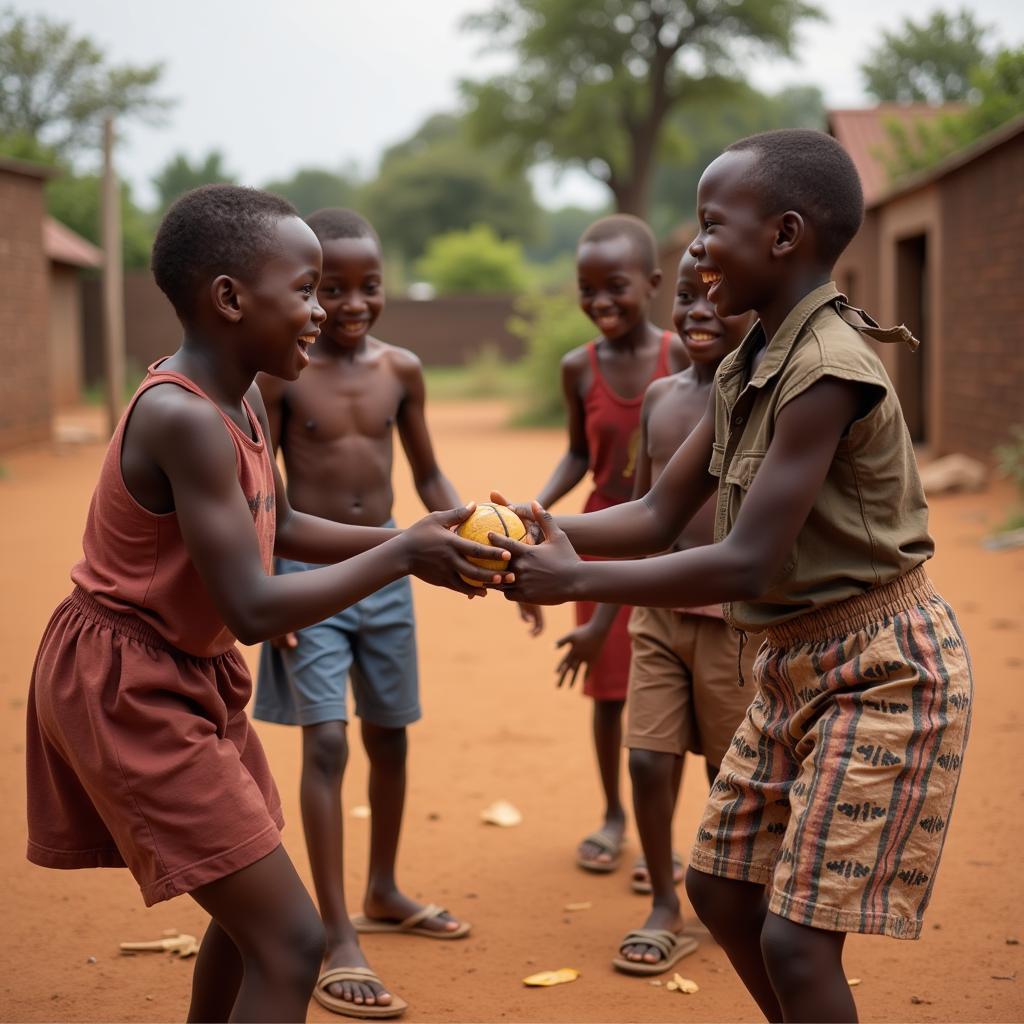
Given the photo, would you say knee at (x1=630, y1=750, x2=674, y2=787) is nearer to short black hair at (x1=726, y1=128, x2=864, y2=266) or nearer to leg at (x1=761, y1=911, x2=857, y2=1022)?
leg at (x1=761, y1=911, x2=857, y2=1022)

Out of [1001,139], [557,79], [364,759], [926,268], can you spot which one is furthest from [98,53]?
[364,759]

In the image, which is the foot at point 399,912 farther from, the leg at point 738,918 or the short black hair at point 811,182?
the short black hair at point 811,182

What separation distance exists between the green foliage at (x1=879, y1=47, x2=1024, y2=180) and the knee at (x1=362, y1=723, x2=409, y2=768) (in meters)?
15.3

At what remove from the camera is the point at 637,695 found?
385 cm

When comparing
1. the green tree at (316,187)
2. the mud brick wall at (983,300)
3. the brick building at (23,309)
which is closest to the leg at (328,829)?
the mud brick wall at (983,300)

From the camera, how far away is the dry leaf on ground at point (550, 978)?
3.59 m

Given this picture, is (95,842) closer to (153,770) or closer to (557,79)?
(153,770)

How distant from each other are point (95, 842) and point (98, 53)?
5436cm

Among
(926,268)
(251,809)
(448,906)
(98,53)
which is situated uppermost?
(98,53)

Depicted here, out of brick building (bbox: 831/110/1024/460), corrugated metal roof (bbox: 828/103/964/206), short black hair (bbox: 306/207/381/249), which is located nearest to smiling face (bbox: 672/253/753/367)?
short black hair (bbox: 306/207/381/249)

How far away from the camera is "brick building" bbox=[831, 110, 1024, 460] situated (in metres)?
12.8

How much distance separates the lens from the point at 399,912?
3.95 m

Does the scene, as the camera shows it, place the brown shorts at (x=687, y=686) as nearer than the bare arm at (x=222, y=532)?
No

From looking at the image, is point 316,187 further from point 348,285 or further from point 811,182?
point 811,182
